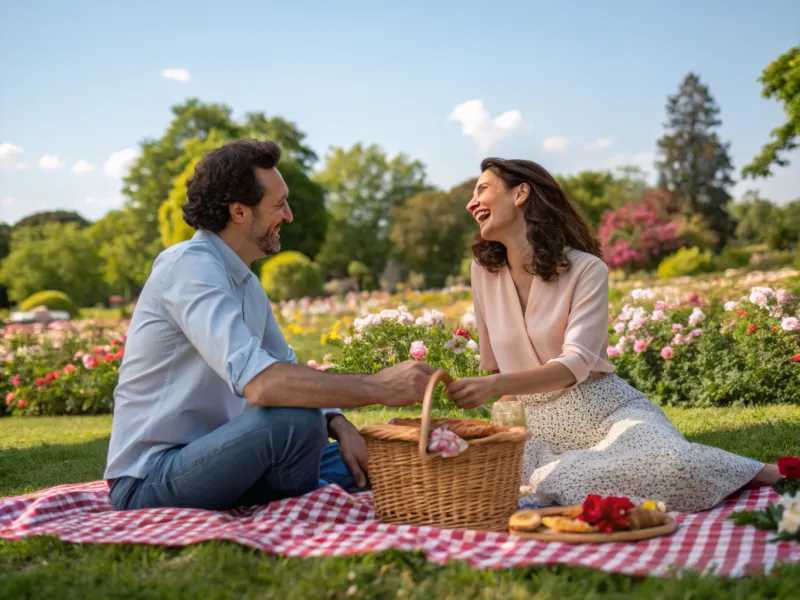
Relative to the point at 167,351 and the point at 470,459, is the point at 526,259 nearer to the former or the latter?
the point at 470,459

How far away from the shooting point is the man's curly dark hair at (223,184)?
317 cm

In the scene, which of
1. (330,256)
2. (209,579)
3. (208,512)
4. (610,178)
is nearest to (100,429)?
(208,512)

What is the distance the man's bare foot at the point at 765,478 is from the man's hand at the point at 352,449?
1.70 metres

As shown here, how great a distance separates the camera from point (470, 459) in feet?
9.09

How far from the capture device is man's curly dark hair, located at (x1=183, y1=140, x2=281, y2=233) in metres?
3.17

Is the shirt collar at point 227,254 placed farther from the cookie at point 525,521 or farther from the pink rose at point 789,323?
the pink rose at point 789,323

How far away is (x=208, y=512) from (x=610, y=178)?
5421cm

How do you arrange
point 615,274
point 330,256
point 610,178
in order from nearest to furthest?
point 615,274, point 330,256, point 610,178

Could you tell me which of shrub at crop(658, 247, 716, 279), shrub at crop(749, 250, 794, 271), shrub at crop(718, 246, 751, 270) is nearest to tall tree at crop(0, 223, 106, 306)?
shrub at crop(658, 247, 716, 279)

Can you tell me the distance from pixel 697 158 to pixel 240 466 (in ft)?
148

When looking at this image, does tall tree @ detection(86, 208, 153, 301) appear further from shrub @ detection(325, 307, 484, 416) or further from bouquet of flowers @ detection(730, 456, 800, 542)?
bouquet of flowers @ detection(730, 456, 800, 542)

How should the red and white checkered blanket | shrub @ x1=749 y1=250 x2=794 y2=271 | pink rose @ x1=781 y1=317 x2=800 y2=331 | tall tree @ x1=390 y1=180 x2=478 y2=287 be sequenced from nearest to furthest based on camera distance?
the red and white checkered blanket, pink rose @ x1=781 y1=317 x2=800 y2=331, shrub @ x1=749 y1=250 x2=794 y2=271, tall tree @ x1=390 y1=180 x2=478 y2=287

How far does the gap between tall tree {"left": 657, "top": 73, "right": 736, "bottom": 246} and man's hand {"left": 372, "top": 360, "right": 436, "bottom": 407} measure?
42.3 meters

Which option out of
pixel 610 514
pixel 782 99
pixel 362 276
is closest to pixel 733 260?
pixel 782 99
